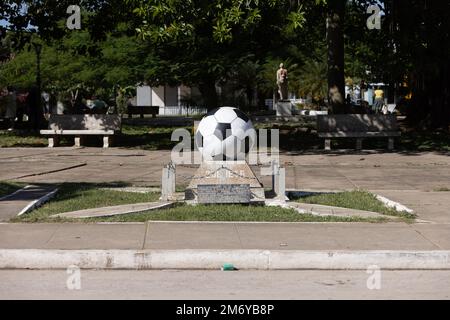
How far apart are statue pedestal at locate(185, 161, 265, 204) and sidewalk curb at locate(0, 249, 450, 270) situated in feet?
9.07

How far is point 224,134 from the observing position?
11320 millimetres

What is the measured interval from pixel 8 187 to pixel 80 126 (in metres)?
10.6

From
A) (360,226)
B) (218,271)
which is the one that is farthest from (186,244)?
(360,226)

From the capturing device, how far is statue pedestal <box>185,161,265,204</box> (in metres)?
10.7

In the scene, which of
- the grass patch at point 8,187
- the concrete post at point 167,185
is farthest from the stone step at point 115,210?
the grass patch at point 8,187

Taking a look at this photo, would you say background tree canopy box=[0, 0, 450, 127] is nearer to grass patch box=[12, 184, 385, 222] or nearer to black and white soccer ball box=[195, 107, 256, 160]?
black and white soccer ball box=[195, 107, 256, 160]

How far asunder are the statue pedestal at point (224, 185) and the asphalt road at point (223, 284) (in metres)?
2.99

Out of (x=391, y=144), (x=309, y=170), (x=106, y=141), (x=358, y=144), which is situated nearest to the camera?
(x=309, y=170)

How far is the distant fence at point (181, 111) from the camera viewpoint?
175ft

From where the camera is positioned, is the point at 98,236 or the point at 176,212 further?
the point at 176,212

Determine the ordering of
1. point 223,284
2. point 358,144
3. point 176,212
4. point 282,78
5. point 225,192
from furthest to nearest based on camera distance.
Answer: point 282,78 < point 358,144 < point 225,192 < point 176,212 < point 223,284

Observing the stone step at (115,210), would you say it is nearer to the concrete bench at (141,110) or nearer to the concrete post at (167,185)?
the concrete post at (167,185)

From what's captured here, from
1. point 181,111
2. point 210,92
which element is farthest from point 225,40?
point 181,111

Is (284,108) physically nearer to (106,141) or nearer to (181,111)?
(106,141)
